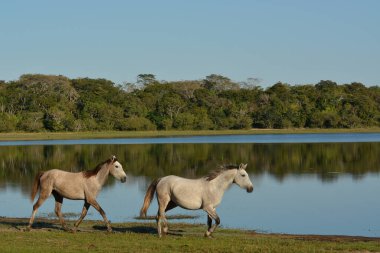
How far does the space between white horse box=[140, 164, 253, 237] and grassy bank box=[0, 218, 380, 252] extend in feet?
2.19

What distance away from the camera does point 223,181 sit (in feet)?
47.6

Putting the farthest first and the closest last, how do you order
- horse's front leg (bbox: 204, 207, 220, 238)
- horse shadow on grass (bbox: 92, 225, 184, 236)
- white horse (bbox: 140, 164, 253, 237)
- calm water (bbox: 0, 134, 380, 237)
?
calm water (bbox: 0, 134, 380, 237) < horse shadow on grass (bbox: 92, 225, 184, 236) < white horse (bbox: 140, 164, 253, 237) < horse's front leg (bbox: 204, 207, 220, 238)

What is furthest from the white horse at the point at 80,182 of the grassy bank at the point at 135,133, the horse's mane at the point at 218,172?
the grassy bank at the point at 135,133

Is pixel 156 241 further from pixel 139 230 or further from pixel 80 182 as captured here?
pixel 80 182

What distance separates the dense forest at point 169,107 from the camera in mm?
97750

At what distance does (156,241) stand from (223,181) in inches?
84.7

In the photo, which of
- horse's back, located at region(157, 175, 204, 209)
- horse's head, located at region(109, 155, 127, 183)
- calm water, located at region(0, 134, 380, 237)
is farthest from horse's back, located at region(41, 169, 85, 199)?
calm water, located at region(0, 134, 380, 237)

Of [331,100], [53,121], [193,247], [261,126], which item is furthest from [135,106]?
[193,247]

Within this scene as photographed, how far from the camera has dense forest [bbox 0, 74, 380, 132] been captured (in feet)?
321

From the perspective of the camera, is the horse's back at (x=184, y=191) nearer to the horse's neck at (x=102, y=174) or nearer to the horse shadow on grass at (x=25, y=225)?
the horse's neck at (x=102, y=174)

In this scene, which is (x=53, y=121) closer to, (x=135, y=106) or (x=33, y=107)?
(x=33, y=107)

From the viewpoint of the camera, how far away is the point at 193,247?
12438mm

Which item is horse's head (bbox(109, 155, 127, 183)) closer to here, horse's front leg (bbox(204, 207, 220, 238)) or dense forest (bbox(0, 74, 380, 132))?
horse's front leg (bbox(204, 207, 220, 238))

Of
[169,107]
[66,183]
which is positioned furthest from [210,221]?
[169,107]
